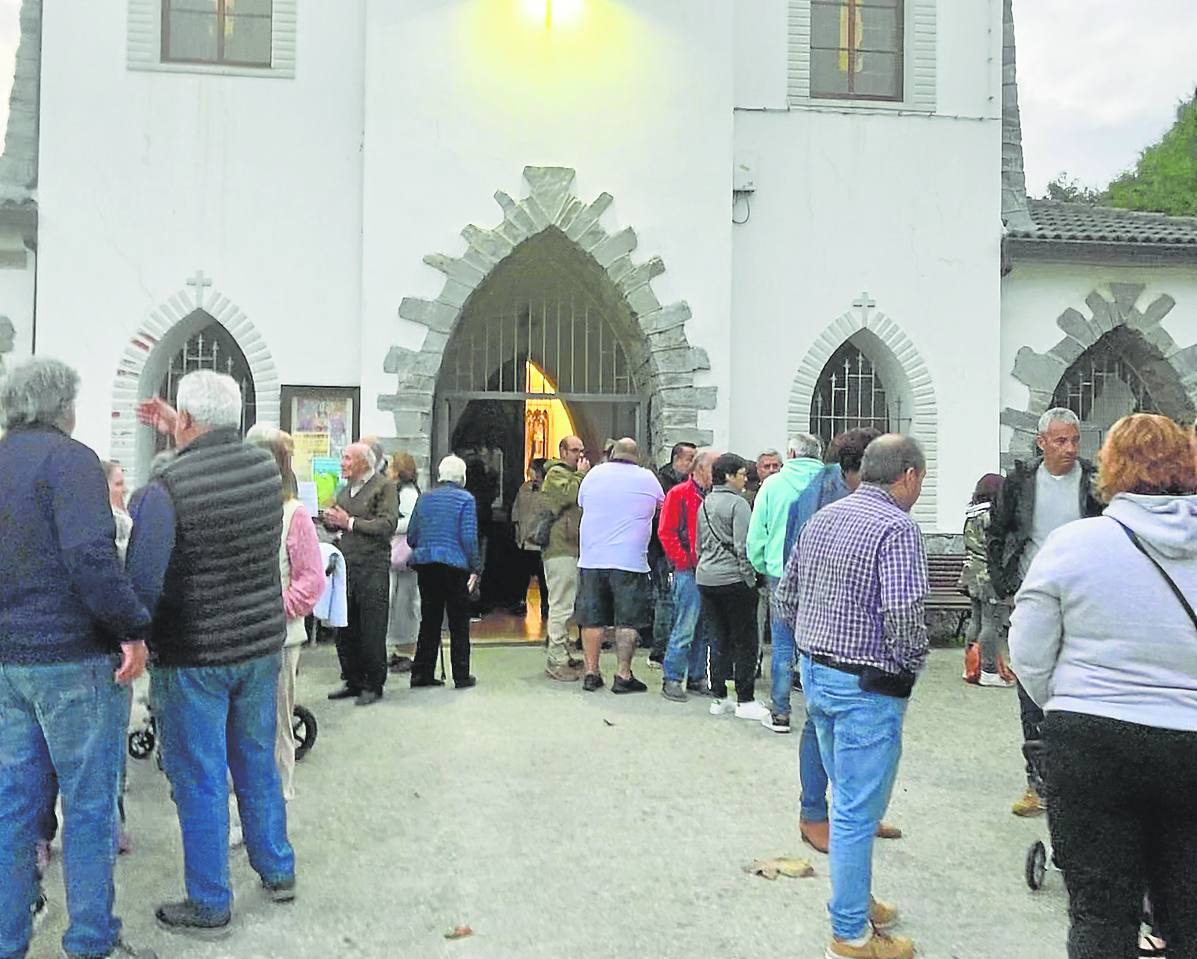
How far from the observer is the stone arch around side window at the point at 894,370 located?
10961mm

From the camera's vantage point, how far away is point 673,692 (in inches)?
312

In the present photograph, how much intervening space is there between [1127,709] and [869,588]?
0.97 meters

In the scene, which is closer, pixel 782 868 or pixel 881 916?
pixel 881 916

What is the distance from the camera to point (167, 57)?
10.4 meters

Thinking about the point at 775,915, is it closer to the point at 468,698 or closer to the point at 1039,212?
the point at 468,698

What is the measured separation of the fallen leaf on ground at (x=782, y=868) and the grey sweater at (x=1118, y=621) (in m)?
1.84

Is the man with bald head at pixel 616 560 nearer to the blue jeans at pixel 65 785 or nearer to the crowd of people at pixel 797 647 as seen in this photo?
the crowd of people at pixel 797 647

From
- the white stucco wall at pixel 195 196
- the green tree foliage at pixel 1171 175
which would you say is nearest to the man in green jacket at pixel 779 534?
the white stucco wall at pixel 195 196

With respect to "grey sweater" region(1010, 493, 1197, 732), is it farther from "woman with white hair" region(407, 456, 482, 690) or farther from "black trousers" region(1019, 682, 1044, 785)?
"woman with white hair" region(407, 456, 482, 690)

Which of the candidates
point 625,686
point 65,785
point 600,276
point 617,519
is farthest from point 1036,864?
point 600,276

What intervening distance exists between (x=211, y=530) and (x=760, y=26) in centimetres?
872

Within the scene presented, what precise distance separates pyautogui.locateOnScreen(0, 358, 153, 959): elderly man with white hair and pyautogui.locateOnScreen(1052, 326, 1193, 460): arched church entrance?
10.1 metres

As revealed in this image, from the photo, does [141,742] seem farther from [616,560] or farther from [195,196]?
[195,196]

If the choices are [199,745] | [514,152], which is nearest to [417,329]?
[514,152]
